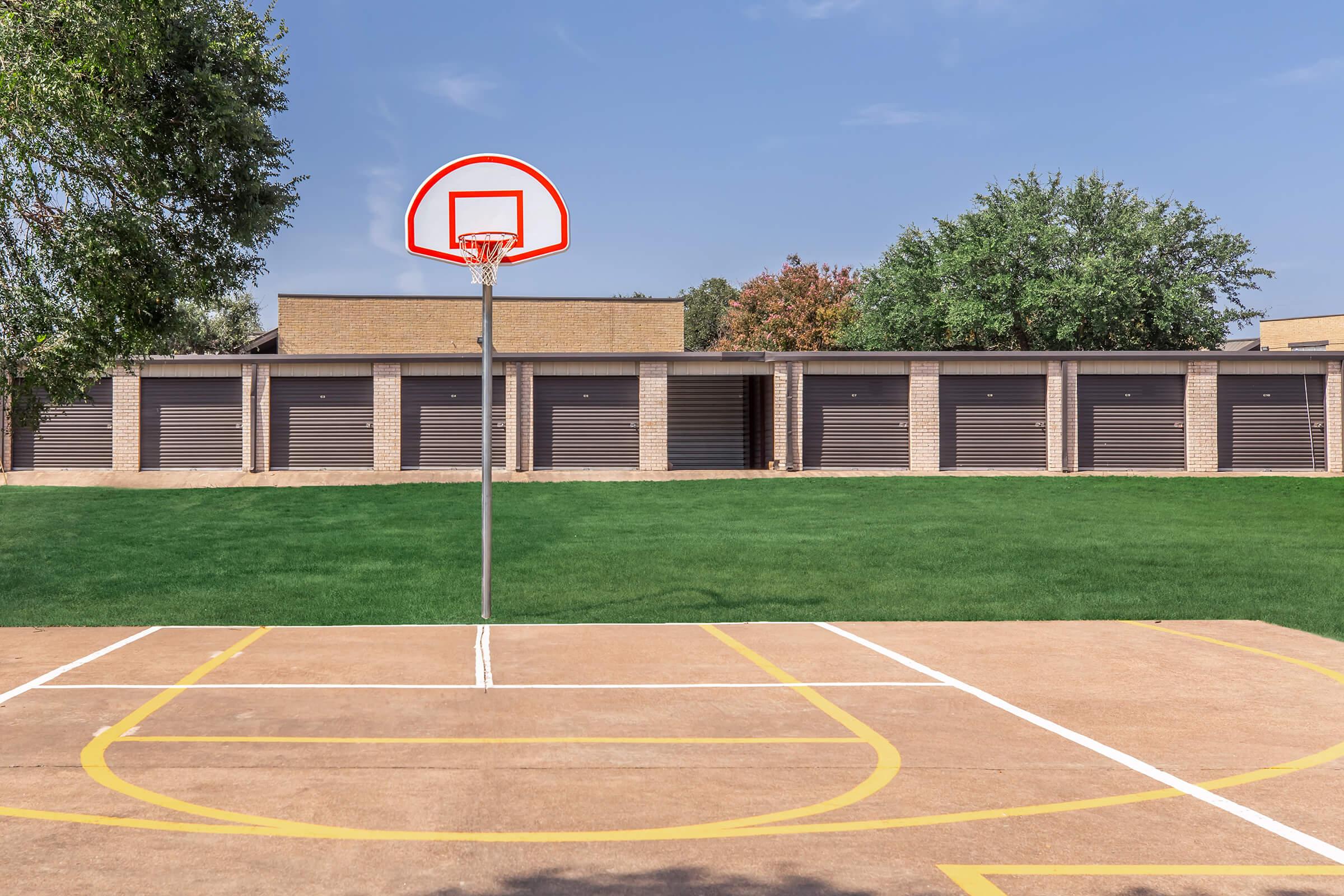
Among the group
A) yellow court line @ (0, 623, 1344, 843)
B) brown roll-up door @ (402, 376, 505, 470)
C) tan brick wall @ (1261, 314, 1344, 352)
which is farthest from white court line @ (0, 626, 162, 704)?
tan brick wall @ (1261, 314, 1344, 352)

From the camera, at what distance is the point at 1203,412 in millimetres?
33375

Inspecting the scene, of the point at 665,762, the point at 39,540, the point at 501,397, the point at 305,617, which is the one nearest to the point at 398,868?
the point at 665,762

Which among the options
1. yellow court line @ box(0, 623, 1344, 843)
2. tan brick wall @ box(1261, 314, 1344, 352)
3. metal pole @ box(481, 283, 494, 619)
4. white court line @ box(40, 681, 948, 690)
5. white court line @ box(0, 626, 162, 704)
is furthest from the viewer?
tan brick wall @ box(1261, 314, 1344, 352)

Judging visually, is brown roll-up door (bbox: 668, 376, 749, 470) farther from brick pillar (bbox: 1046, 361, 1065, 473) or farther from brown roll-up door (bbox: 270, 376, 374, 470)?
brown roll-up door (bbox: 270, 376, 374, 470)

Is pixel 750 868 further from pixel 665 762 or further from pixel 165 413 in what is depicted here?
pixel 165 413

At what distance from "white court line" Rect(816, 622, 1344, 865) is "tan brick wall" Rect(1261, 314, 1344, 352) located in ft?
205

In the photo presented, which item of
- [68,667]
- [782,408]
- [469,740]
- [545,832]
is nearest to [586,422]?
[782,408]

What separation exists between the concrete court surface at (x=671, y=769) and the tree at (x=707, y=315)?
7699cm

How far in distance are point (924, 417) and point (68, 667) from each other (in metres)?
28.0

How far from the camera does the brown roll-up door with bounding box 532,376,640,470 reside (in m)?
33.6

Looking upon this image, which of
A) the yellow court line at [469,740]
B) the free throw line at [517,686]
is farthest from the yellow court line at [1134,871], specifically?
the free throw line at [517,686]

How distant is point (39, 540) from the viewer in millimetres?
20844

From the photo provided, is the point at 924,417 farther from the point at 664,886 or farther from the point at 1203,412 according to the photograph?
the point at 664,886

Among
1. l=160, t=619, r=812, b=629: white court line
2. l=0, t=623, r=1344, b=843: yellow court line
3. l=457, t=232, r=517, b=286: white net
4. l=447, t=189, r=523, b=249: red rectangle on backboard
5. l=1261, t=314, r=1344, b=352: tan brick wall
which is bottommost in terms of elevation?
l=160, t=619, r=812, b=629: white court line
